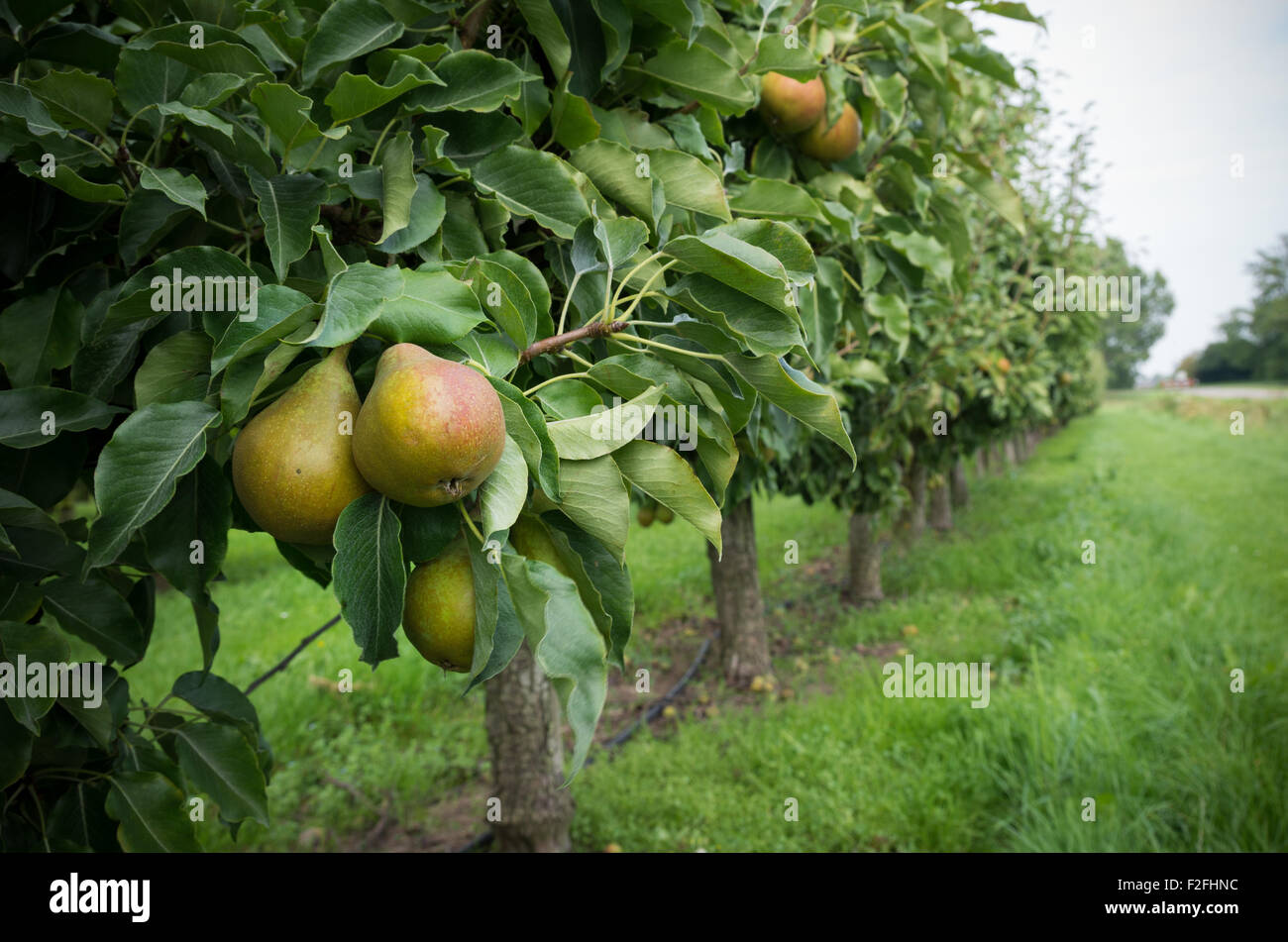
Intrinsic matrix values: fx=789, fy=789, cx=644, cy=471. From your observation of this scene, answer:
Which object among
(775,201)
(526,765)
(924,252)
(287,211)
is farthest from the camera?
(526,765)

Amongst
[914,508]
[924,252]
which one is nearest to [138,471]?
[924,252]

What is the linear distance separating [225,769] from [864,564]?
6.35 meters

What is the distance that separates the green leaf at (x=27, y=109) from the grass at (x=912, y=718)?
3071mm

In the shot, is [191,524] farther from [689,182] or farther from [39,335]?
[689,182]

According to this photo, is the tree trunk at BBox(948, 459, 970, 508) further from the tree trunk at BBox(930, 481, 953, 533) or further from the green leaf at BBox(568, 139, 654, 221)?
the green leaf at BBox(568, 139, 654, 221)

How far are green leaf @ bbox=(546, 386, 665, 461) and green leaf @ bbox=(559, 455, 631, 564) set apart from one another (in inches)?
0.6

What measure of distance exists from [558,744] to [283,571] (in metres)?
6.45

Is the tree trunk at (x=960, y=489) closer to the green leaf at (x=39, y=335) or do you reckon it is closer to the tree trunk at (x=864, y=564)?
the tree trunk at (x=864, y=564)

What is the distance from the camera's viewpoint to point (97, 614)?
3.99 feet

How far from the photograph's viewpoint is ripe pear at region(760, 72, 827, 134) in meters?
1.58

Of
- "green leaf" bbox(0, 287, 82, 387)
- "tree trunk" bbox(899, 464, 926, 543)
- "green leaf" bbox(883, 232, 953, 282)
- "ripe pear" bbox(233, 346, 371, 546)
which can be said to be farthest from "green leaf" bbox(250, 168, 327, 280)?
"tree trunk" bbox(899, 464, 926, 543)

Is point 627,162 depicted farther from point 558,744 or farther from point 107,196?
point 558,744
